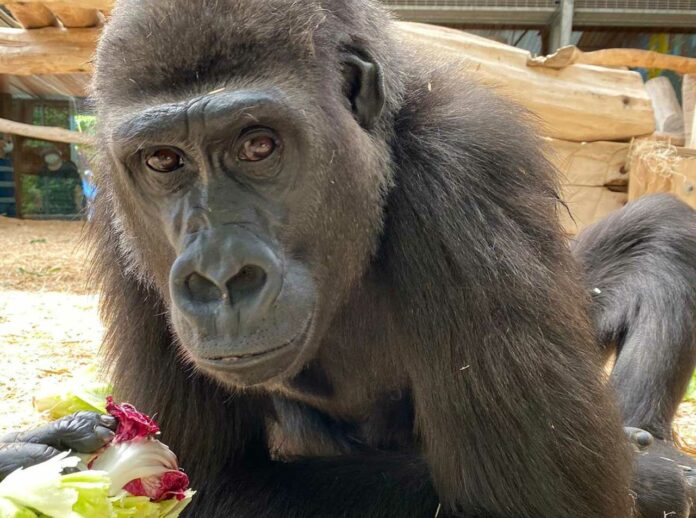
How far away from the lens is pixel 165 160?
2.61 meters

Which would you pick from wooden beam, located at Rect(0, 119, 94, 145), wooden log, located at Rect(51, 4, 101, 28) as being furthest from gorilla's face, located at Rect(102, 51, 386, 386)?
wooden beam, located at Rect(0, 119, 94, 145)

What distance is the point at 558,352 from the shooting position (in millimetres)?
2721

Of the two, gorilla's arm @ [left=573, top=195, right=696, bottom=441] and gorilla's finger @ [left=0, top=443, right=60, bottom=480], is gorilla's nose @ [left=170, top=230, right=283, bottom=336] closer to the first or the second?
gorilla's finger @ [left=0, top=443, right=60, bottom=480]

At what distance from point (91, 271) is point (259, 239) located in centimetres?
150

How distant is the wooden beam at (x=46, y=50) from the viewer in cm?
949

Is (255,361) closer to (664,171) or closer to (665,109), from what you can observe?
(664,171)


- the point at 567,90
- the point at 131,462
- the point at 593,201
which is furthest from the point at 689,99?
the point at 131,462

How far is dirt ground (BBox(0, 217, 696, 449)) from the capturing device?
537 centimetres

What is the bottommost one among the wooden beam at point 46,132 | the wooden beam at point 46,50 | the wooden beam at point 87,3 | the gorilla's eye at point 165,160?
the wooden beam at point 46,132

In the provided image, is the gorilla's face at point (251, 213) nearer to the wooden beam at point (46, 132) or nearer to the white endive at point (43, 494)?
the white endive at point (43, 494)

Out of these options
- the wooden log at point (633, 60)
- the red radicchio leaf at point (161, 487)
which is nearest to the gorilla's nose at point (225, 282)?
the red radicchio leaf at point (161, 487)

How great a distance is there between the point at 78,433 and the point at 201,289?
2.60 feet

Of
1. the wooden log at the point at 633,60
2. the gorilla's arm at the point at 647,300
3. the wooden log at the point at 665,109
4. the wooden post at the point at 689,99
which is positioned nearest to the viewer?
the gorilla's arm at the point at 647,300

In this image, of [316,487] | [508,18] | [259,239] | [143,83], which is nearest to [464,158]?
[259,239]
